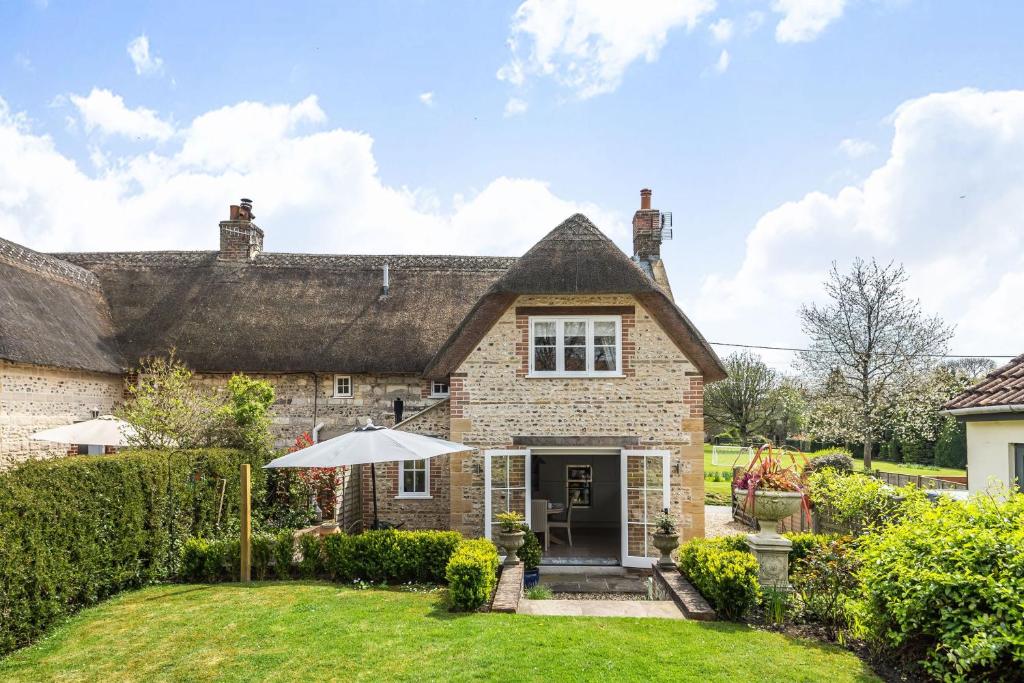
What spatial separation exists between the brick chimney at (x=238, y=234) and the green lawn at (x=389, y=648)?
13.9 metres

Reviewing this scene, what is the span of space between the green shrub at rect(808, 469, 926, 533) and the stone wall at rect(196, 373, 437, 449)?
10.1m

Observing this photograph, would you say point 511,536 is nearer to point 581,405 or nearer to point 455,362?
point 581,405

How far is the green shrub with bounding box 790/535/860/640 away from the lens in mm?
7574

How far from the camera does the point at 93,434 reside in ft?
38.2

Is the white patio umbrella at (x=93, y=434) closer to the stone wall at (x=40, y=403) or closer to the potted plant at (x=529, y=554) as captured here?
the stone wall at (x=40, y=403)

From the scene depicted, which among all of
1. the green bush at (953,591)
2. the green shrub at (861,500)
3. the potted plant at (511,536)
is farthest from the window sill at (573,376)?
the green bush at (953,591)

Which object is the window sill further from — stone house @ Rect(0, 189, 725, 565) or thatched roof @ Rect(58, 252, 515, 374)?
thatched roof @ Rect(58, 252, 515, 374)

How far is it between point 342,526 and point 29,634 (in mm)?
5933

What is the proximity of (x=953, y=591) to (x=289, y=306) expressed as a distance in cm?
1719

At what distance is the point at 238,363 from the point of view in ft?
54.7

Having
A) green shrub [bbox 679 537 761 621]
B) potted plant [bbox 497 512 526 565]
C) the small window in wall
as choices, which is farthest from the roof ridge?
green shrub [bbox 679 537 761 621]

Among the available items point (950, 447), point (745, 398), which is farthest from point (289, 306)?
point (950, 447)

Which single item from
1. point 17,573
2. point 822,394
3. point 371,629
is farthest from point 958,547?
point 822,394

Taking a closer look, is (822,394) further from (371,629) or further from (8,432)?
(8,432)
